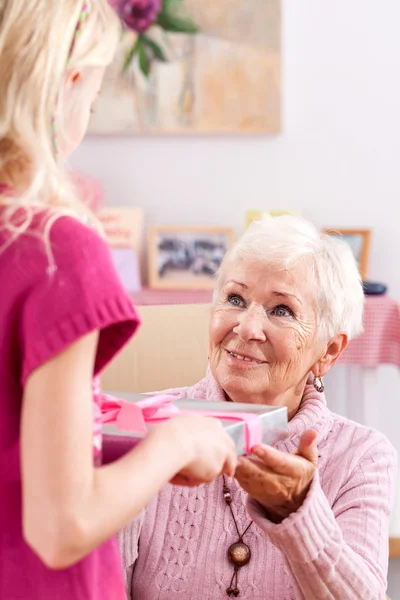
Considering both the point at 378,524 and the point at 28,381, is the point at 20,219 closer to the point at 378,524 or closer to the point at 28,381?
the point at 28,381

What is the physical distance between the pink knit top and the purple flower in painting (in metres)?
2.41

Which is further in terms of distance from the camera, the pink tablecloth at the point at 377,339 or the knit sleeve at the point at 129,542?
the pink tablecloth at the point at 377,339

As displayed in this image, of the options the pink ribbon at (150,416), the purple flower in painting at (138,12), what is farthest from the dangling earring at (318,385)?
the purple flower in painting at (138,12)

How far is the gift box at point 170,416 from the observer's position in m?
0.89

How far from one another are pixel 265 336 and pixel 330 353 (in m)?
0.17

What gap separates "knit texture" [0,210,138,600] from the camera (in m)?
0.70

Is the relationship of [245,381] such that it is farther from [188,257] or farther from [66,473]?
[188,257]

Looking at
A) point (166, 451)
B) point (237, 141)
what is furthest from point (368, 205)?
point (166, 451)

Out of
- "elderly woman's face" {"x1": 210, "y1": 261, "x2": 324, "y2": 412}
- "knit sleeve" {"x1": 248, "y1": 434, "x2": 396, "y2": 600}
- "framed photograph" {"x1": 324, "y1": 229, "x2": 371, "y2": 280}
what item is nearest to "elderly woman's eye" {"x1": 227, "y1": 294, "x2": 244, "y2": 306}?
"elderly woman's face" {"x1": 210, "y1": 261, "x2": 324, "y2": 412}

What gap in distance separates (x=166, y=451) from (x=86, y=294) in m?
0.16

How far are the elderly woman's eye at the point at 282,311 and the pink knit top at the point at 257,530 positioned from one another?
17cm

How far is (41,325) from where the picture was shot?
2.29ft

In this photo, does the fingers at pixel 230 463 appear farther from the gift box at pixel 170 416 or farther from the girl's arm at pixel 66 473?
the girl's arm at pixel 66 473

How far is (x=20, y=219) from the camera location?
0.73 meters
